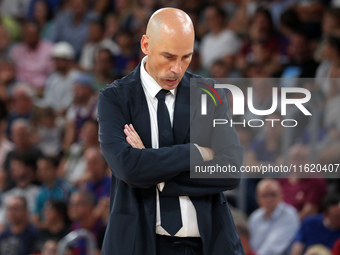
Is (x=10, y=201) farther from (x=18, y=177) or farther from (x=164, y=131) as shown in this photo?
(x=164, y=131)

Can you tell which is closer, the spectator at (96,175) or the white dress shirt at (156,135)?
the white dress shirt at (156,135)

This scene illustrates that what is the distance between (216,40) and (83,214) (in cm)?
346

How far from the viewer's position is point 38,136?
8914 millimetres

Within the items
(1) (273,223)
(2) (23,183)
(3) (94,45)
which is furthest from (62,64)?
(1) (273,223)

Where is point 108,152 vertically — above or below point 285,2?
below

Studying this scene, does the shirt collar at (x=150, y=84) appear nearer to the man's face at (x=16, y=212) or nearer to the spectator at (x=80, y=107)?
the man's face at (x=16, y=212)

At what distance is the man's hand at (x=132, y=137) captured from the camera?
3048 millimetres

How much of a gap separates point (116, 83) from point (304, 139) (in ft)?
10.8

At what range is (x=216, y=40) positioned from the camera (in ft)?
29.9

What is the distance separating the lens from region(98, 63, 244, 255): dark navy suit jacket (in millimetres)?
2990

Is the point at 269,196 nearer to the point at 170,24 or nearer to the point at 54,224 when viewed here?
the point at 54,224

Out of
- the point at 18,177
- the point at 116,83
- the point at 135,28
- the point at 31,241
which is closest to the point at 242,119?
the point at 116,83

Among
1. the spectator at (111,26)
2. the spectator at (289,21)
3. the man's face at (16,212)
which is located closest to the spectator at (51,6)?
the spectator at (111,26)

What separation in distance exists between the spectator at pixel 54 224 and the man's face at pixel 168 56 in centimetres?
389
